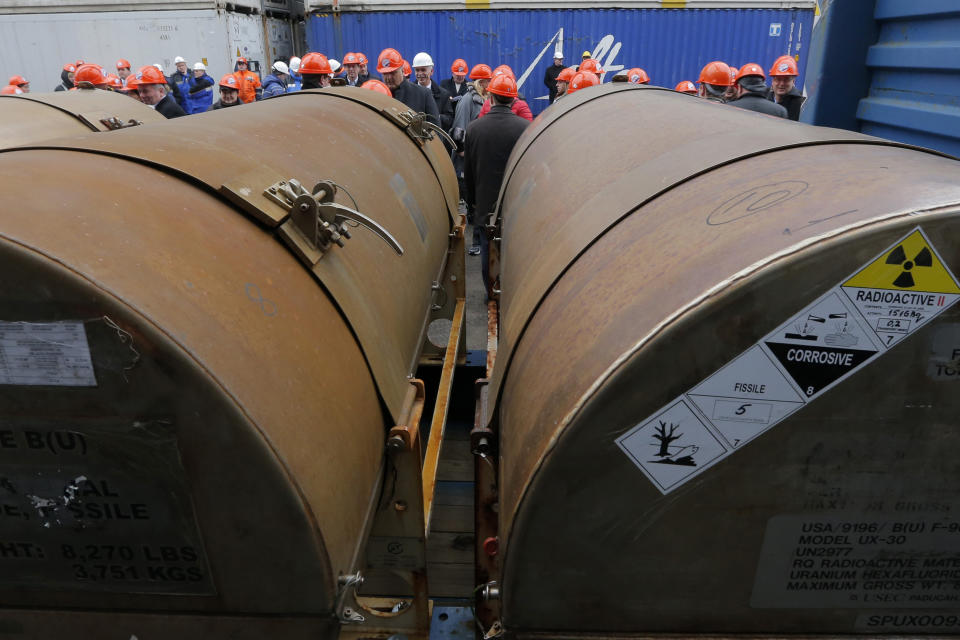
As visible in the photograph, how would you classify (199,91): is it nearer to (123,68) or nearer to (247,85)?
(247,85)

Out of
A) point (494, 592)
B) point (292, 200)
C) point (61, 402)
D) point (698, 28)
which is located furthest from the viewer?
point (698, 28)

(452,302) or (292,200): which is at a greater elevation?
(292,200)

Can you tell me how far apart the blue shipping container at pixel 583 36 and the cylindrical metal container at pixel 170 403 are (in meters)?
13.2

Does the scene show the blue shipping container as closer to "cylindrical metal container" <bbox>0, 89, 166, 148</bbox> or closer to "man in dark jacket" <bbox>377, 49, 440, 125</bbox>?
"man in dark jacket" <bbox>377, 49, 440, 125</bbox>

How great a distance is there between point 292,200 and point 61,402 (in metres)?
0.70

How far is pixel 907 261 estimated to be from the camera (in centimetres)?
99

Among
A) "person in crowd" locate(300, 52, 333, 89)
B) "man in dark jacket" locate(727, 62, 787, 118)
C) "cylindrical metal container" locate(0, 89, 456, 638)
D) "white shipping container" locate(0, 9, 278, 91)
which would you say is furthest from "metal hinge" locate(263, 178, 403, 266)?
"white shipping container" locate(0, 9, 278, 91)

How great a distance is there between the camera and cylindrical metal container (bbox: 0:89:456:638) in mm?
1092

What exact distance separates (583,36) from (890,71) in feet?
37.0

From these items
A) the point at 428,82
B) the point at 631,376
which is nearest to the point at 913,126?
the point at 631,376

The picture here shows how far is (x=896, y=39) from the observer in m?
3.16

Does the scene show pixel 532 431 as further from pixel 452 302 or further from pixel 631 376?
pixel 452 302

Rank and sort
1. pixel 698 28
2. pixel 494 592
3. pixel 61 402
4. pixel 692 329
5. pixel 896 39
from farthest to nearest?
pixel 698 28, pixel 896 39, pixel 494 592, pixel 61 402, pixel 692 329

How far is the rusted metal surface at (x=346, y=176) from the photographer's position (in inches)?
61.0
